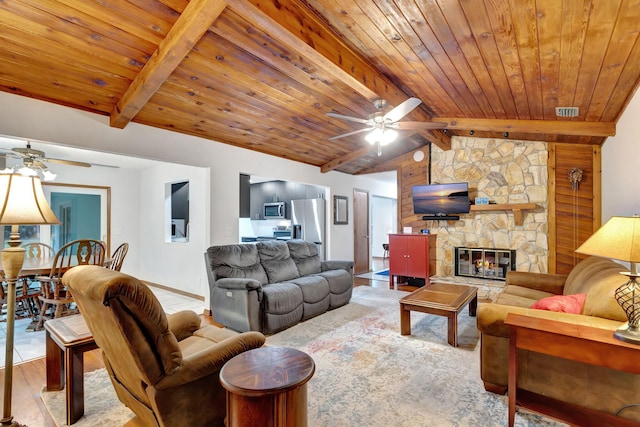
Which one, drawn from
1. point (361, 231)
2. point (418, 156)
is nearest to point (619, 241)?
point (418, 156)

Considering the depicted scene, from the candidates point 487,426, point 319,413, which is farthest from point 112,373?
point 487,426

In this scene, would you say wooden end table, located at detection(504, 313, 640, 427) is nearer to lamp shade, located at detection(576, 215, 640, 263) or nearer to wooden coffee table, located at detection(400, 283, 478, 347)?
lamp shade, located at detection(576, 215, 640, 263)

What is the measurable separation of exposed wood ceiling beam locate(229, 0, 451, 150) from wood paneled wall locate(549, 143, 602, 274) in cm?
334

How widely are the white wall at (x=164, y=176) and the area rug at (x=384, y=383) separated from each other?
2.21 meters

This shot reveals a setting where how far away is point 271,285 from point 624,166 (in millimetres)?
4207

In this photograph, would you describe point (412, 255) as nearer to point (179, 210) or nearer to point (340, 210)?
point (340, 210)

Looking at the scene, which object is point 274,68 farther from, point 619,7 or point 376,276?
point 376,276

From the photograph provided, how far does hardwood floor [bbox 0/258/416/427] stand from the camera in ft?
6.70

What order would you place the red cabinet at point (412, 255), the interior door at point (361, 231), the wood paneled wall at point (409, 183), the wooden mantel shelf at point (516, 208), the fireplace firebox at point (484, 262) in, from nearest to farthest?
the wooden mantel shelf at point (516, 208) → the fireplace firebox at point (484, 262) → the red cabinet at point (412, 255) → the wood paneled wall at point (409, 183) → the interior door at point (361, 231)

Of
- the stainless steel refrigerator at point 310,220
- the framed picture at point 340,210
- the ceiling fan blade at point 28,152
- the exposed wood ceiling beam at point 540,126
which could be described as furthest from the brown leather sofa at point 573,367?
the ceiling fan blade at point 28,152

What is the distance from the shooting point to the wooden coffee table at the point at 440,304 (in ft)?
10.5

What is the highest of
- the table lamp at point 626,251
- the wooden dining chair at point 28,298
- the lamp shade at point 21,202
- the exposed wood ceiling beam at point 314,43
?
the exposed wood ceiling beam at point 314,43

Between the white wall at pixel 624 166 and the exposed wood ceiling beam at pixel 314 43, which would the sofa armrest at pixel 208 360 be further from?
the white wall at pixel 624 166

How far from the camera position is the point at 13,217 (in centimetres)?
175
